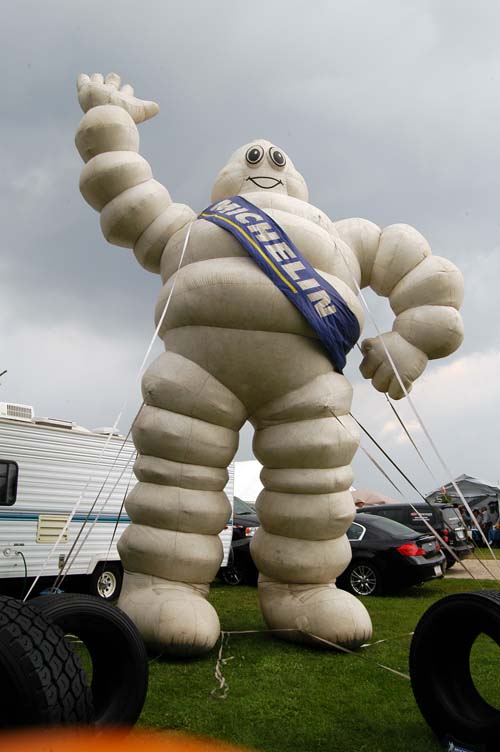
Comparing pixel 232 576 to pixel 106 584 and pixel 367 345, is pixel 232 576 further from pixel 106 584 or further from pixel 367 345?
pixel 367 345

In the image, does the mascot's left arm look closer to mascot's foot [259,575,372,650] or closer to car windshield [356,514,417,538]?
mascot's foot [259,575,372,650]

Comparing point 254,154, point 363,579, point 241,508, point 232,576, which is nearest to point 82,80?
point 254,154

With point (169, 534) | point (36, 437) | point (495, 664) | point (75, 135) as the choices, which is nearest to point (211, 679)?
point (169, 534)

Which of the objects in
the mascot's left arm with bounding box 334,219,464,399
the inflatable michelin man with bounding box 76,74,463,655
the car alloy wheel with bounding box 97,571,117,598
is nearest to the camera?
the inflatable michelin man with bounding box 76,74,463,655

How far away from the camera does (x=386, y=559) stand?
8836 mm

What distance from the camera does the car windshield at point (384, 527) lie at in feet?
30.3

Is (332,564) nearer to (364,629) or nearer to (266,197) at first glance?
(364,629)

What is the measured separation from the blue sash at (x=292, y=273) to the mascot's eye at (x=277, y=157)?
75cm

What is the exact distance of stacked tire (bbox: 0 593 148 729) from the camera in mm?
1966

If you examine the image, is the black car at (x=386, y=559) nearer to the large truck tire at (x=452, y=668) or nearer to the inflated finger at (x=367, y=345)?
the inflated finger at (x=367, y=345)

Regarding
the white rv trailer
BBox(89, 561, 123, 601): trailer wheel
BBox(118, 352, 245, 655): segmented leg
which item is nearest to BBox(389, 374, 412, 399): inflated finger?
BBox(118, 352, 245, 655): segmented leg

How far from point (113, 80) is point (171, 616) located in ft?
15.5

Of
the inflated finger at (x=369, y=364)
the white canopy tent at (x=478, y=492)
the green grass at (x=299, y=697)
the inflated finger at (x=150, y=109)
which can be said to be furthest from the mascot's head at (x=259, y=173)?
the white canopy tent at (x=478, y=492)

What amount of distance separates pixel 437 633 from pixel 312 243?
3108 millimetres
